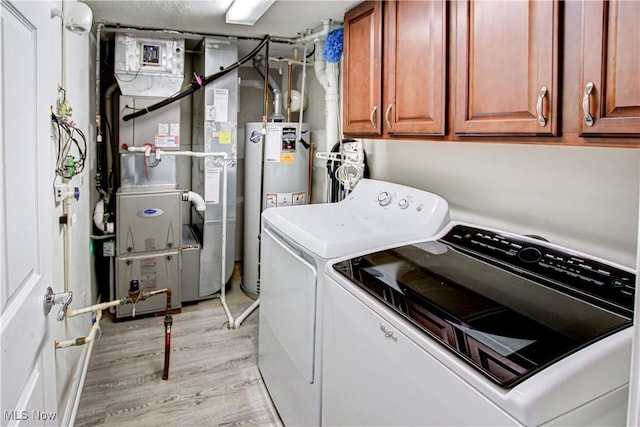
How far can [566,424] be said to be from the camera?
0.87m

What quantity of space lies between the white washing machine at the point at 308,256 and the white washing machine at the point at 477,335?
89 mm

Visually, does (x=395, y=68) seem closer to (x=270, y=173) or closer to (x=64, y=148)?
(x=64, y=148)

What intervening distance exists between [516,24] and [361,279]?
962 millimetres

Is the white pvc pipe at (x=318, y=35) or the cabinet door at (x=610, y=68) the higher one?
the white pvc pipe at (x=318, y=35)

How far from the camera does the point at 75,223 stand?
2221mm

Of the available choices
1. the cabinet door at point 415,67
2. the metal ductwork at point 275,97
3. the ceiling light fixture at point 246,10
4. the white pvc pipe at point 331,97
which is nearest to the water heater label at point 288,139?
the metal ductwork at point 275,97

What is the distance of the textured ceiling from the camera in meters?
2.48

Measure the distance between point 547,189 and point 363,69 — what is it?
1.11 metres

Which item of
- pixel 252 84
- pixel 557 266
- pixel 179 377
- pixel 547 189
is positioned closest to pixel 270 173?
pixel 252 84

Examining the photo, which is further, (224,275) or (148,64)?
(224,275)

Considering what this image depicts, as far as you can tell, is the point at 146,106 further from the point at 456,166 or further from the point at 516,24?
the point at 516,24

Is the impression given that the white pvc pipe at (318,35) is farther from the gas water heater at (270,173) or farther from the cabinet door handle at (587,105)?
the cabinet door handle at (587,105)

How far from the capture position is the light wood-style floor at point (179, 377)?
2150 mm

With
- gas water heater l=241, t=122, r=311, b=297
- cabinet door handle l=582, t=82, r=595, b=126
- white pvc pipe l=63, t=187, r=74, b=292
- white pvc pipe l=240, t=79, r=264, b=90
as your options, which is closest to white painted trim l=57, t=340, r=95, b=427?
white pvc pipe l=63, t=187, r=74, b=292
